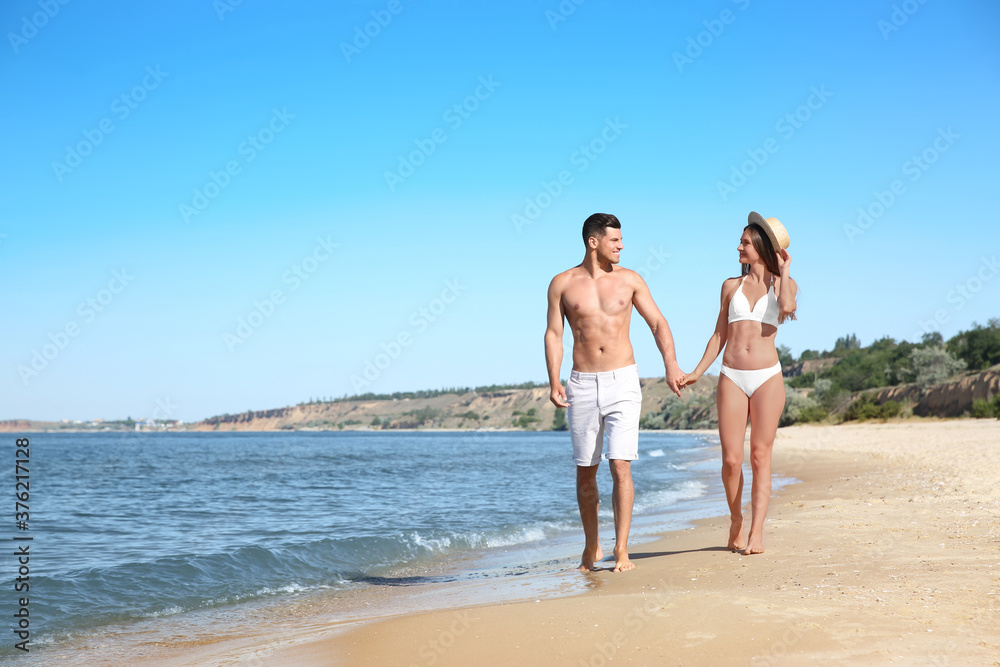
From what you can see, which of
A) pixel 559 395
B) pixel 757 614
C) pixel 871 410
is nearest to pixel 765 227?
pixel 559 395

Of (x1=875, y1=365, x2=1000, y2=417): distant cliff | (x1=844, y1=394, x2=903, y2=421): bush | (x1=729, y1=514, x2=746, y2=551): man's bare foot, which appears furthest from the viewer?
(x1=844, y1=394, x2=903, y2=421): bush

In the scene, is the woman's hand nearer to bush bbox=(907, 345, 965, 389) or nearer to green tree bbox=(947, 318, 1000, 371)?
bush bbox=(907, 345, 965, 389)

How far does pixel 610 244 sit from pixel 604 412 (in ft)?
3.87

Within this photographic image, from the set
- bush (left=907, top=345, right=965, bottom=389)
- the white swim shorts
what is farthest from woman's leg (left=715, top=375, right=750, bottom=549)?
bush (left=907, top=345, right=965, bottom=389)

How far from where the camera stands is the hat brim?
5148 mm

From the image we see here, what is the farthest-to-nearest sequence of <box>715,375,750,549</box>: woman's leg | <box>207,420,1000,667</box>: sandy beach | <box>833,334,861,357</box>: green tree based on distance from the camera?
<box>833,334,861,357</box>: green tree → <box>715,375,750,549</box>: woman's leg → <box>207,420,1000,667</box>: sandy beach

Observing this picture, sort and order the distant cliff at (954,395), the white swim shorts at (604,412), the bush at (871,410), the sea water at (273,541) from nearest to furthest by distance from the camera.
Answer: the white swim shorts at (604,412) → the sea water at (273,541) → the distant cliff at (954,395) → the bush at (871,410)

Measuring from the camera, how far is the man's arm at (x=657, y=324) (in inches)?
207

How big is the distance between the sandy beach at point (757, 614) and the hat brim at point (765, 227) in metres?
2.13

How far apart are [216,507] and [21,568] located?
646 cm

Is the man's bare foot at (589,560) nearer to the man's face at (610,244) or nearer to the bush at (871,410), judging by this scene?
the man's face at (610,244)

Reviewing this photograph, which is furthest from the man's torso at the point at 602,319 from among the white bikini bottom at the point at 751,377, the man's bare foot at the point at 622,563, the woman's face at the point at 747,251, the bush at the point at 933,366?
the bush at the point at 933,366

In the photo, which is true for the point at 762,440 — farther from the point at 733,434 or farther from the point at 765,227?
the point at 765,227

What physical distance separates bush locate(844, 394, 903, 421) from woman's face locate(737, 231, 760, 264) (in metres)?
33.0
